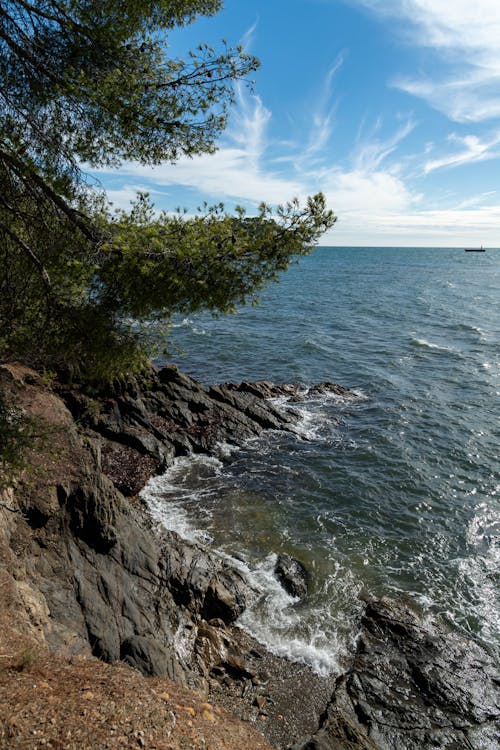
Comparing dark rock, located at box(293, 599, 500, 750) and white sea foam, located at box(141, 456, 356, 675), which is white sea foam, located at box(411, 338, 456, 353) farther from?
dark rock, located at box(293, 599, 500, 750)

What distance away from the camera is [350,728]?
8703 mm

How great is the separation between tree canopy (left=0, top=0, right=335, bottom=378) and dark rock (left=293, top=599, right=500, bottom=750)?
904 cm

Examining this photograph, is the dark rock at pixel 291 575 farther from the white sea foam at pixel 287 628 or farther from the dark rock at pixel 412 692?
the dark rock at pixel 412 692

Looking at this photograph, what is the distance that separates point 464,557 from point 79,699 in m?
14.0

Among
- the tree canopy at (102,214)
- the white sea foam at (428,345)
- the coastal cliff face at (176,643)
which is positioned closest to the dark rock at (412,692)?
the coastal cliff face at (176,643)

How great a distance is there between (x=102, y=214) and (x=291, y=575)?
39.4 ft

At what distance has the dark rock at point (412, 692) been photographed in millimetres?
9577

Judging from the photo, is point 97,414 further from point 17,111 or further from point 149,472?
point 17,111

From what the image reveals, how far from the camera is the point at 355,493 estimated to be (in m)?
18.9

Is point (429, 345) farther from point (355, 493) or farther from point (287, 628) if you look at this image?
point (287, 628)

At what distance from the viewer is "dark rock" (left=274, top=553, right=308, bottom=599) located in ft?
43.5

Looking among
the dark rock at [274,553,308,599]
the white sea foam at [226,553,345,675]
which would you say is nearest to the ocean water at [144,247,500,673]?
the white sea foam at [226,553,345,675]

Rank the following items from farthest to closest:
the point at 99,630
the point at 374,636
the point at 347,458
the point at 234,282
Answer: the point at 347,458 < the point at 374,636 < the point at 99,630 < the point at 234,282

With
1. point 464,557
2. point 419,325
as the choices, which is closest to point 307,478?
point 464,557
